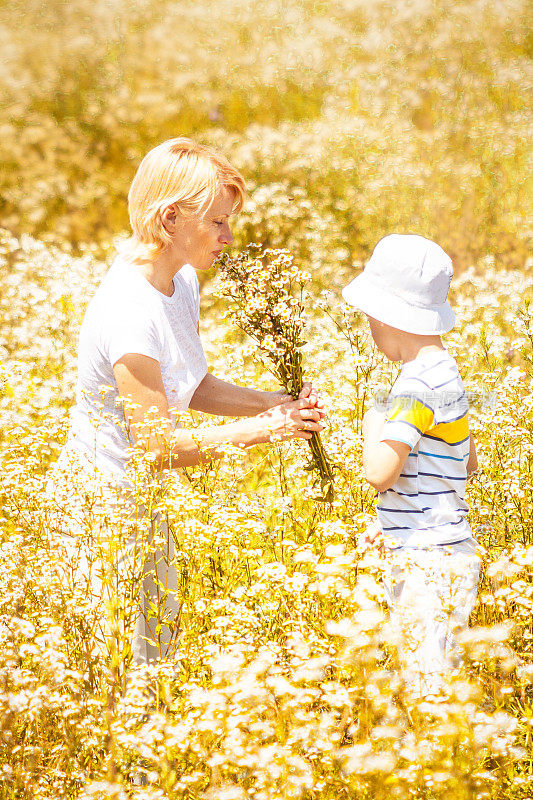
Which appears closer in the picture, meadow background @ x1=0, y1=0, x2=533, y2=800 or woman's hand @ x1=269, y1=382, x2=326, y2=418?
meadow background @ x1=0, y1=0, x2=533, y2=800

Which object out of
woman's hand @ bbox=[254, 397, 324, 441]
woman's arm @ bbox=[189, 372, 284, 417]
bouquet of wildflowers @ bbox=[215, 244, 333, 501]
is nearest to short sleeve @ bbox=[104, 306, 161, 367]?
bouquet of wildflowers @ bbox=[215, 244, 333, 501]

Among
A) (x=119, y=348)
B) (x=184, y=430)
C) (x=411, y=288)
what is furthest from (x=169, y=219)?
(x=411, y=288)

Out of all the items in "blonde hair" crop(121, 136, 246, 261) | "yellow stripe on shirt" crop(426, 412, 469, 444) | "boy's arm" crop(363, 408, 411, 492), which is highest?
"blonde hair" crop(121, 136, 246, 261)

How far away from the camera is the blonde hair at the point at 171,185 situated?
3.14 meters

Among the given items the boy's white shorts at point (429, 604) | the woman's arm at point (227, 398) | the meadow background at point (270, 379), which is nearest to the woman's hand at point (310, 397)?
the meadow background at point (270, 379)

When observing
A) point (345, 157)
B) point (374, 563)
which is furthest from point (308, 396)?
point (345, 157)

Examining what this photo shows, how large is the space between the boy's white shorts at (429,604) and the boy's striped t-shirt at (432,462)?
2.8 inches

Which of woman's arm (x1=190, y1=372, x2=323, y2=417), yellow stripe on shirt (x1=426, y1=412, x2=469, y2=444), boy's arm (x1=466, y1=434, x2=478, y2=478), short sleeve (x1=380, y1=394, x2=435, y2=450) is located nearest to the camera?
short sleeve (x1=380, y1=394, x2=435, y2=450)

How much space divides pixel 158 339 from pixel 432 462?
1224 mm

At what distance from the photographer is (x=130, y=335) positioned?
2.97 meters

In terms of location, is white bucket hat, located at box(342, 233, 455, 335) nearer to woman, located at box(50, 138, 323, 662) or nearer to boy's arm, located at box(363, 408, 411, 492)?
boy's arm, located at box(363, 408, 411, 492)

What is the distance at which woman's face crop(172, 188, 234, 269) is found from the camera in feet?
10.4

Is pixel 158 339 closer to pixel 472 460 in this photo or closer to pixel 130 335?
pixel 130 335

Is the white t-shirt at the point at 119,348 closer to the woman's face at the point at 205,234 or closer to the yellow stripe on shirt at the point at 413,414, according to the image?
the woman's face at the point at 205,234
